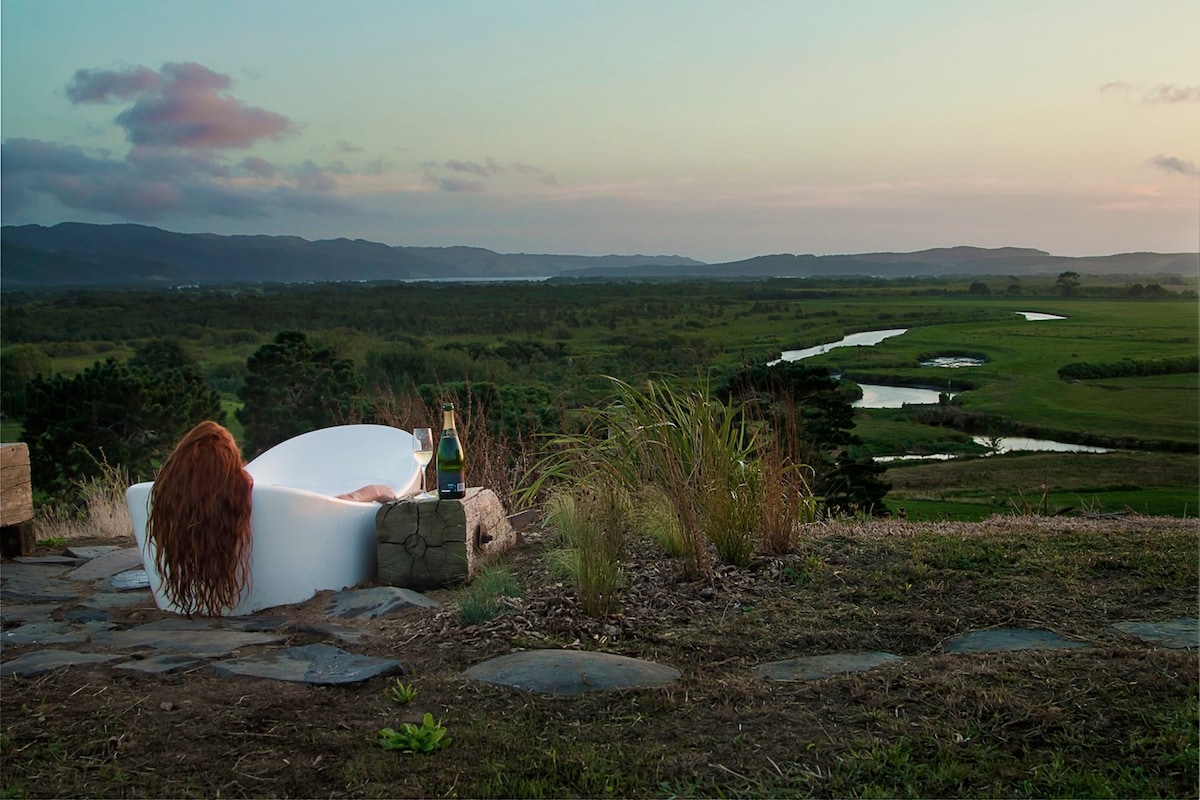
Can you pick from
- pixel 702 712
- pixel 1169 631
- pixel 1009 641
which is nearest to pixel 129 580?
pixel 702 712

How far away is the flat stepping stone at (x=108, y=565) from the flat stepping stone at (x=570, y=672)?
289cm

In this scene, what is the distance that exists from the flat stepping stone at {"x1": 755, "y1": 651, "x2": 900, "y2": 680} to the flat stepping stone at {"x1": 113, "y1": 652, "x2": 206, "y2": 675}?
187 cm

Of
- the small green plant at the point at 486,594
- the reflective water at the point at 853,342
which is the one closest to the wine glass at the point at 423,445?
the small green plant at the point at 486,594

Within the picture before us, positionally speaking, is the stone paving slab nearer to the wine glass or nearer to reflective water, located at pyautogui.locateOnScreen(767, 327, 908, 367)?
the wine glass

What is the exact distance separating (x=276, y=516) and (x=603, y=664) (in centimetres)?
197

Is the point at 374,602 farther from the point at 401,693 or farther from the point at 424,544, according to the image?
the point at 401,693

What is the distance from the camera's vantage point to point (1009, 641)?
11.0ft

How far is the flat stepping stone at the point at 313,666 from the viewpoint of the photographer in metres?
3.12

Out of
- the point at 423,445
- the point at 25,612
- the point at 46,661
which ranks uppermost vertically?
the point at 423,445

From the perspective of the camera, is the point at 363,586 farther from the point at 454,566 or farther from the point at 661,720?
the point at 661,720

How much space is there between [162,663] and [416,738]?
4.02ft

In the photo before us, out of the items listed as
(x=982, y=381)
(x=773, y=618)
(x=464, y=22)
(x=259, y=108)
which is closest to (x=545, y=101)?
(x=464, y=22)

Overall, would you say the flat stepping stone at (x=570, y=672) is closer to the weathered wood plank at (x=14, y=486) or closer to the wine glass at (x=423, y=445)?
the wine glass at (x=423, y=445)

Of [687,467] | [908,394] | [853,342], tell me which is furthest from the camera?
[853,342]
